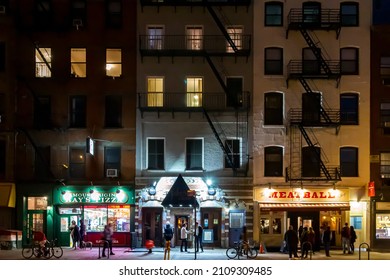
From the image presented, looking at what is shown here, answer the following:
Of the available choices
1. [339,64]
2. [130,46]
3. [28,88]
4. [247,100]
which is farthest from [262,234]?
[28,88]

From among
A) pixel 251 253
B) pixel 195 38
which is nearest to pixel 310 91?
pixel 195 38

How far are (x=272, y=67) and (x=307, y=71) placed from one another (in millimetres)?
1776

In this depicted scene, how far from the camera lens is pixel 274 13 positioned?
31.5 m

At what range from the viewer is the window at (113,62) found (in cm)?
3155

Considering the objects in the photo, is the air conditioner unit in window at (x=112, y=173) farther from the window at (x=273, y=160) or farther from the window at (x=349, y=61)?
the window at (x=349, y=61)

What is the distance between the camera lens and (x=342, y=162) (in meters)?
31.3

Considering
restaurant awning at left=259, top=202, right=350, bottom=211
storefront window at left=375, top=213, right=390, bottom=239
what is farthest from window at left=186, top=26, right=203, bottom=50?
storefront window at left=375, top=213, right=390, bottom=239

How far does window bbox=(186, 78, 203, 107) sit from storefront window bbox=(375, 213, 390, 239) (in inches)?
421

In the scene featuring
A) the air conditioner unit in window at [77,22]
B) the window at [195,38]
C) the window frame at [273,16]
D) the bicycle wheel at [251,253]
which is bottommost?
the bicycle wheel at [251,253]

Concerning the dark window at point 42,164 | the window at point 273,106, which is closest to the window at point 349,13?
the window at point 273,106

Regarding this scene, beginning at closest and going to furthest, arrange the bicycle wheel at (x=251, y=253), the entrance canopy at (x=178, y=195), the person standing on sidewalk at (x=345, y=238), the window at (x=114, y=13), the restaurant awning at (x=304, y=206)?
the bicycle wheel at (x=251, y=253) < the person standing on sidewalk at (x=345, y=238) < the entrance canopy at (x=178, y=195) < the restaurant awning at (x=304, y=206) < the window at (x=114, y=13)

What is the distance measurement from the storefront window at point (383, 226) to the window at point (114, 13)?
53.8 ft

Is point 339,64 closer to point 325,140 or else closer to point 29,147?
point 325,140

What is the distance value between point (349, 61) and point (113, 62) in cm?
1204
